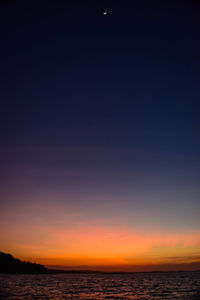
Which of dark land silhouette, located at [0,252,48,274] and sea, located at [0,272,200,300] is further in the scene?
dark land silhouette, located at [0,252,48,274]

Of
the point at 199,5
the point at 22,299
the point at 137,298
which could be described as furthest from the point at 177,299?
the point at 199,5

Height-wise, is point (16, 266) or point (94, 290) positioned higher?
point (94, 290)

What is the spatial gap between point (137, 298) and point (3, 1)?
38.6 meters

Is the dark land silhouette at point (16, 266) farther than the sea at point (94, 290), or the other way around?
the dark land silhouette at point (16, 266)

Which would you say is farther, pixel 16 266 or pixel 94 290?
pixel 16 266

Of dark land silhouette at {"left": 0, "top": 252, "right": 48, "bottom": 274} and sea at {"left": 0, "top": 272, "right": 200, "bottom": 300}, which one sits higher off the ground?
sea at {"left": 0, "top": 272, "right": 200, "bottom": 300}

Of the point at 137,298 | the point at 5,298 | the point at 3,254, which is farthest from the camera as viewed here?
the point at 3,254

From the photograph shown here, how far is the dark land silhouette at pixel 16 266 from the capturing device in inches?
5497

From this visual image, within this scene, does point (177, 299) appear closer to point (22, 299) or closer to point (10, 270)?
point (22, 299)

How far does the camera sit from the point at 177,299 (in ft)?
110

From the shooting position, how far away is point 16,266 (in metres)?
144

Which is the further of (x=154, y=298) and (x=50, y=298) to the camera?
(x=154, y=298)

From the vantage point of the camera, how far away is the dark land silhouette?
139625mm

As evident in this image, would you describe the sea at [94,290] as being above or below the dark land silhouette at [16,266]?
above
